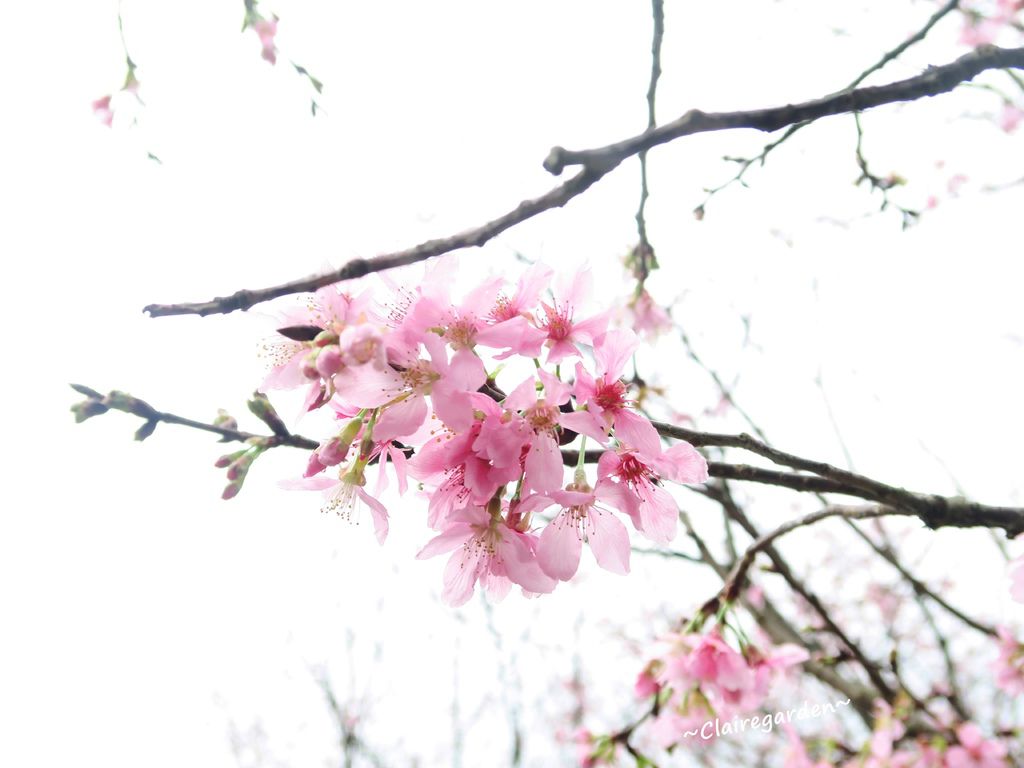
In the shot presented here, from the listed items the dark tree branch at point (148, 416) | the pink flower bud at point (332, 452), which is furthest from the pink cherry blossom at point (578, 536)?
the dark tree branch at point (148, 416)

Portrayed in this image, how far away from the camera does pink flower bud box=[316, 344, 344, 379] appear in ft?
2.74

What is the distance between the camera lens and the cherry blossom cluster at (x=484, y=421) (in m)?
0.92

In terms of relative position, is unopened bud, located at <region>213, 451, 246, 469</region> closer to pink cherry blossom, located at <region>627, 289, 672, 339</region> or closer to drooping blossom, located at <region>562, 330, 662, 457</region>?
drooping blossom, located at <region>562, 330, 662, 457</region>

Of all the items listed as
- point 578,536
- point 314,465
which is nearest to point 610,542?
point 578,536

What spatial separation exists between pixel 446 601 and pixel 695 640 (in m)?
0.89

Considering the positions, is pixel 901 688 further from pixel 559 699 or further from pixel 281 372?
pixel 559 699

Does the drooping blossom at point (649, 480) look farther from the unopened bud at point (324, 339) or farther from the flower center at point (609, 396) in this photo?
the unopened bud at point (324, 339)

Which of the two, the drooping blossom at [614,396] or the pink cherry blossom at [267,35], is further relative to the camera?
the pink cherry blossom at [267,35]

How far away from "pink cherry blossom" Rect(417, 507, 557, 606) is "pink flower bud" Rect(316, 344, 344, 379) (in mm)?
316

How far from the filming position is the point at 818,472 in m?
1.11

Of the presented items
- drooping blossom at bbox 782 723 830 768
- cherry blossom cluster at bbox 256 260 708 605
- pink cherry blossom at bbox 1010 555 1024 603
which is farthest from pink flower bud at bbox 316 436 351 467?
drooping blossom at bbox 782 723 830 768

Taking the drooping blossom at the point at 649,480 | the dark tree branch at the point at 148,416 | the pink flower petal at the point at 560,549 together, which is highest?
the dark tree branch at the point at 148,416

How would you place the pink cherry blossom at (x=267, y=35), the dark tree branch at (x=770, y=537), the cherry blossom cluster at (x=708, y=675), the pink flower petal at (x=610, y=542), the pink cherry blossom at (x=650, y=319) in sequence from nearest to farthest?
the pink flower petal at (x=610, y=542) → the dark tree branch at (x=770, y=537) → the cherry blossom cluster at (x=708, y=675) → the pink cherry blossom at (x=267, y=35) → the pink cherry blossom at (x=650, y=319)

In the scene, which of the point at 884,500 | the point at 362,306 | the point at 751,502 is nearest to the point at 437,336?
the point at 362,306
